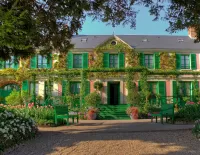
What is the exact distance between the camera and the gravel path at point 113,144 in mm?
6381

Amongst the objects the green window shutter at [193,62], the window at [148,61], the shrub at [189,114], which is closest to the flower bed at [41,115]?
the shrub at [189,114]

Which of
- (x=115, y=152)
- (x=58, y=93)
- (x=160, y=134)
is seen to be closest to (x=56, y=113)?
(x=160, y=134)

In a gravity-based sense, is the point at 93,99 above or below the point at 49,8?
below

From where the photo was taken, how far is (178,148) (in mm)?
6633

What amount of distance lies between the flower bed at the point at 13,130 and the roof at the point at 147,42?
49.7 ft

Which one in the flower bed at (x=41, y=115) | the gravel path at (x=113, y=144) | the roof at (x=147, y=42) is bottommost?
the gravel path at (x=113, y=144)

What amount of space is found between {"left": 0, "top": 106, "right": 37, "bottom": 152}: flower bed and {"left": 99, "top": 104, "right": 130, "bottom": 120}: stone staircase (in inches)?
373

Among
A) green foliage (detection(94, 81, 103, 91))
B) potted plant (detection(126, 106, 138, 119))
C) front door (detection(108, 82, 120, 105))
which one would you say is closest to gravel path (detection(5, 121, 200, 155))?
potted plant (detection(126, 106, 138, 119))

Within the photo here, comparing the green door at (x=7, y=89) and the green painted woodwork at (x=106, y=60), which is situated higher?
the green painted woodwork at (x=106, y=60)

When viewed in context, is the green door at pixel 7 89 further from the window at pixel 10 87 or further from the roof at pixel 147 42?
the roof at pixel 147 42

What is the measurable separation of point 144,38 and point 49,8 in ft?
60.2

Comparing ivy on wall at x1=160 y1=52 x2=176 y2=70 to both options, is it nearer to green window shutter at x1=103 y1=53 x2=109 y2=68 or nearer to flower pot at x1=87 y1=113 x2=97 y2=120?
green window shutter at x1=103 y1=53 x2=109 y2=68

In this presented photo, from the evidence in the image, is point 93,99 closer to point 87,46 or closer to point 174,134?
point 87,46

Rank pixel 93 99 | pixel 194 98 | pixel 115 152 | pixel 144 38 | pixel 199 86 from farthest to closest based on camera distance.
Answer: pixel 144 38, pixel 199 86, pixel 194 98, pixel 93 99, pixel 115 152
